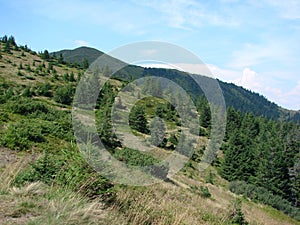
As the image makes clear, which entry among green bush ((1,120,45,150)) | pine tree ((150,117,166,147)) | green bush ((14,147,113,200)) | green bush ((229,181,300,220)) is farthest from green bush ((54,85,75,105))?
green bush ((14,147,113,200))

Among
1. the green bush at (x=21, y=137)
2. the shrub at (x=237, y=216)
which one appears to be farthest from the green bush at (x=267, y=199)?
the green bush at (x=21, y=137)

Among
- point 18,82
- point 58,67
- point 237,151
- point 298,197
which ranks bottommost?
point 298,197

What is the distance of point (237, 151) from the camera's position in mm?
58406

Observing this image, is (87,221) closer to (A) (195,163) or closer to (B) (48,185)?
(B) (48,185)

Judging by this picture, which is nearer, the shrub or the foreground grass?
the foreground grass

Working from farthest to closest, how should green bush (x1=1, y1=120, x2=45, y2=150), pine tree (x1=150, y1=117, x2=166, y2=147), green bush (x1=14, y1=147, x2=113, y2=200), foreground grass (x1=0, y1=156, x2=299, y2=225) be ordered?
pine tree (x1=150, y1=117, x2=166, y2=147) < green bush (x1=1, y1=120, x2=45, y2=150) < green bush (x1=14, y1=147, x2=113, y2=200) < foreground grass (x1=0, y1=156, x2=299, y2=225)

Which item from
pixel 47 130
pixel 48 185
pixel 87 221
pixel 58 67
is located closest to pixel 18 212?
pixel 87 221

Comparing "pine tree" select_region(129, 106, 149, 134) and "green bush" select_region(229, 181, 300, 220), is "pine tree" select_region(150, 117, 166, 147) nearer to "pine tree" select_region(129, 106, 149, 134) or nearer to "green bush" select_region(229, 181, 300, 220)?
"pine tree" select_region(129, 106, 149, 134)

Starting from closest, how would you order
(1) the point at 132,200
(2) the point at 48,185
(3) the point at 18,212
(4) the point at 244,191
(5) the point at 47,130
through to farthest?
(3) the point at 18,212
(2) the point at 48,185
(1) the point at 132,200
(5) the point at 47,130
(4) the point at 244,191

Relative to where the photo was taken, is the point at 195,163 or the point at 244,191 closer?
the point at 244,191

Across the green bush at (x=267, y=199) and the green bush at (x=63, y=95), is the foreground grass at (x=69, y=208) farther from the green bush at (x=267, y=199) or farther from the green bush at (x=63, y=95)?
the green bush at (x=63, y=95)

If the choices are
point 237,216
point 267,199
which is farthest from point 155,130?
point 237,216

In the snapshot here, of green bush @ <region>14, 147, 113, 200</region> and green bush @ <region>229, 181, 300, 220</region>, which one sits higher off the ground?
green bush @ <region>14, 147, 113, 200</region>

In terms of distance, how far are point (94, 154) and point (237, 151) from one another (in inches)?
2178
